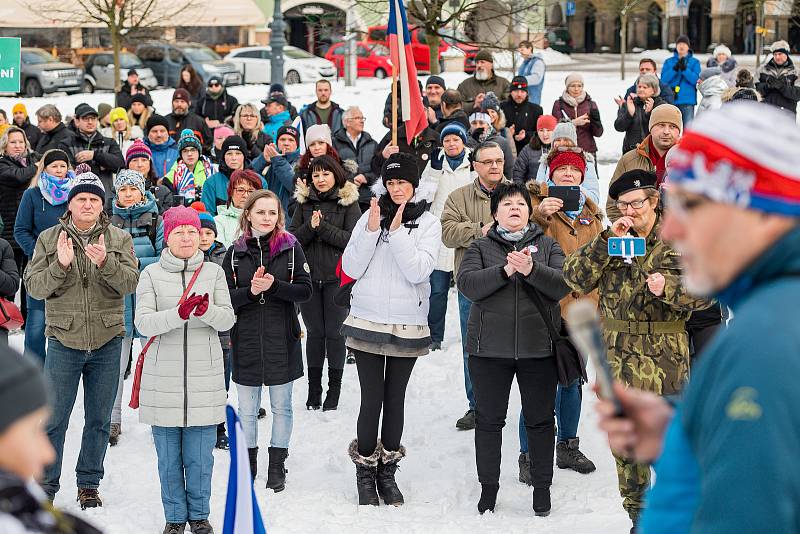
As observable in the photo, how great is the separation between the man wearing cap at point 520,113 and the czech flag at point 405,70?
4.72 m

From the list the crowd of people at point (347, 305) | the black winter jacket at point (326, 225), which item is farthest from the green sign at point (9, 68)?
the black winter jacket at point (326, 225)

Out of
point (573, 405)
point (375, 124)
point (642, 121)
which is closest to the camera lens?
point (573, 405)

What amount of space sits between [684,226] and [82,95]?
1083 inches

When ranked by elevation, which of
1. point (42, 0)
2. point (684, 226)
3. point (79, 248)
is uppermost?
point (42, 0)

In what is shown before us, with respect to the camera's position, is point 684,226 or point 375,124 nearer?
point 684,226

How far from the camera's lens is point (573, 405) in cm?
795

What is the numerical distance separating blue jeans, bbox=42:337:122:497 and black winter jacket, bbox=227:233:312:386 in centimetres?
77

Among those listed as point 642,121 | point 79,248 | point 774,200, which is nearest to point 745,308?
point 774,200

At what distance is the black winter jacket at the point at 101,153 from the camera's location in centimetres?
A: 1147

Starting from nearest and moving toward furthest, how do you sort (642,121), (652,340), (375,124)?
(652,340), (642,121), (375,124)

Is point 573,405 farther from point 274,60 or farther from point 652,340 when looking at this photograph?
point 274,60

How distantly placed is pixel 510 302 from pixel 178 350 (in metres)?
1.93

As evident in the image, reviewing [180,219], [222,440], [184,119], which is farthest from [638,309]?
[184,119]

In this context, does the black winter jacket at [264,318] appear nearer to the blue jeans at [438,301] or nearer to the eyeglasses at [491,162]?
the eyeglasses at [491,162]
